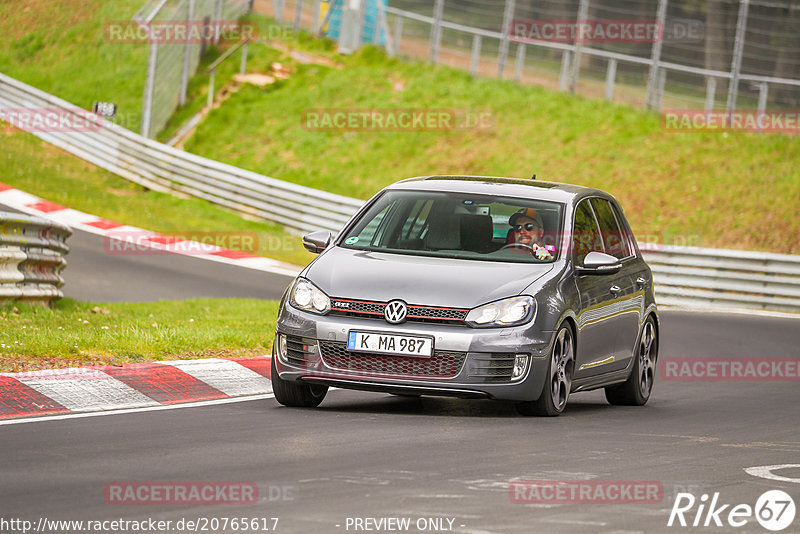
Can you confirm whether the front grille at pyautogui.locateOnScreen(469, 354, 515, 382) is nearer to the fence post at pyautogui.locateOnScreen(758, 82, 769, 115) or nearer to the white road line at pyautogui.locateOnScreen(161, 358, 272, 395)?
the white road line at pyautogui.locateOnScreen(161, 358, 272, 395)

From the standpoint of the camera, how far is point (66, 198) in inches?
1139

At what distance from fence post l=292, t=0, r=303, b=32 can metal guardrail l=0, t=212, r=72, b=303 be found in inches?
1018

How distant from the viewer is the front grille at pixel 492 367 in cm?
938

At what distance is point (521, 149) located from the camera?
1293 inches

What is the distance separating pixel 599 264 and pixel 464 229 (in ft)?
3.20

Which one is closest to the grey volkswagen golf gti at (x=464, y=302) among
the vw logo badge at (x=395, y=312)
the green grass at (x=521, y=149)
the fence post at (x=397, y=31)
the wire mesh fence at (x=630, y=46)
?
the vw logo badge at (x=395, y=312)

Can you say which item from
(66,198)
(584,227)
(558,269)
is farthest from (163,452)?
(66,198)

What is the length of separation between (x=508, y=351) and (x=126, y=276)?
12510 mm

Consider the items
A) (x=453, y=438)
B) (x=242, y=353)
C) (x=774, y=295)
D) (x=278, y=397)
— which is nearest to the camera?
(x=453, y=438)

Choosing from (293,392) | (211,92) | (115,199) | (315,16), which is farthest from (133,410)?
(315,16)

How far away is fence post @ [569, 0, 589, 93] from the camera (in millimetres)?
31672

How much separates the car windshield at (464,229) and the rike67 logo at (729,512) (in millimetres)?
3612

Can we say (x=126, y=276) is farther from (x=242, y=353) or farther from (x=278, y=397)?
(x=278, y=397)

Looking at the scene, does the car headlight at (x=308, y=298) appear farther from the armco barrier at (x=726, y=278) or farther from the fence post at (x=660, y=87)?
the fence post at (x=660, y=87)
